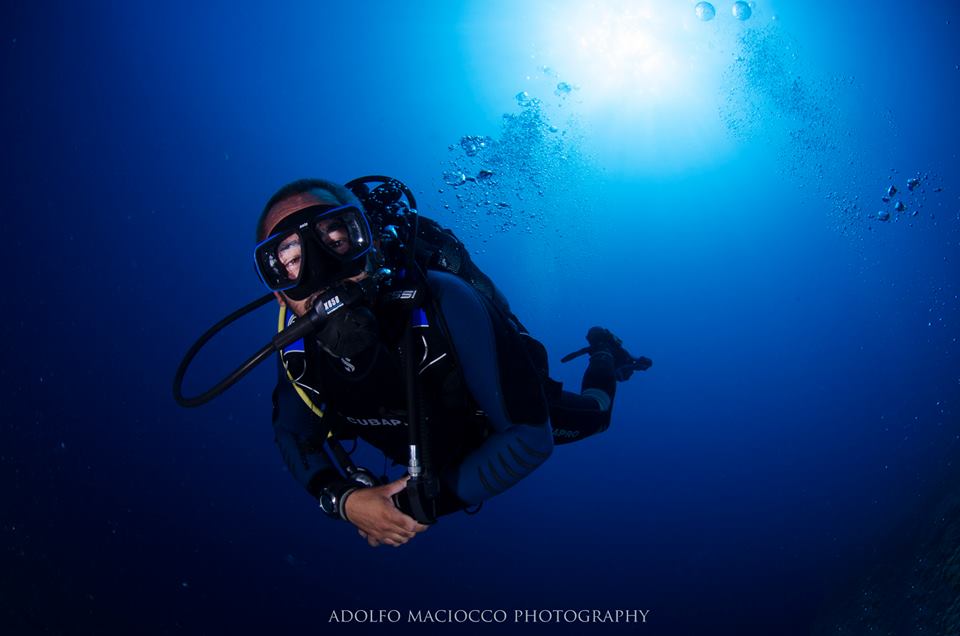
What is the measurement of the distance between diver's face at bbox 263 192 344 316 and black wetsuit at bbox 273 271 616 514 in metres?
0.35

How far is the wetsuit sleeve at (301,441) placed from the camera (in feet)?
9.14

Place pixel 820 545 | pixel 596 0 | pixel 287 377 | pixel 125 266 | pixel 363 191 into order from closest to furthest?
pixel 287 377 → pixel 363 191 → pixel 596 0 → pixel 820 545 → pixel 125 266

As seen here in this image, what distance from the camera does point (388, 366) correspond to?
253 cm

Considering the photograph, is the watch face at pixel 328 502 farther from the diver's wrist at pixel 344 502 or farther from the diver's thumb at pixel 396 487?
the diver's thumb at pixel 396 487

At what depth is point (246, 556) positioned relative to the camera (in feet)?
71.2

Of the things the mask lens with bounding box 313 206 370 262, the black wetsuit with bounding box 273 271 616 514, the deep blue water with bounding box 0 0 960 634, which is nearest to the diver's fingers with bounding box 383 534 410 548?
the black wetsuit with bounding box 273 271 616 514

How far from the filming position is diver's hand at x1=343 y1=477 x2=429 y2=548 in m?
2.16

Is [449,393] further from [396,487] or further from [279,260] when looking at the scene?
[279,260]

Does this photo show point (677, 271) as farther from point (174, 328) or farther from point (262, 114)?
point (174, 328)

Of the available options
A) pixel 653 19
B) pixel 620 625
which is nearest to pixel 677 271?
pixel 653 19

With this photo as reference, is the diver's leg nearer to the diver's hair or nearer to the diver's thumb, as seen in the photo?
the diver's thumb

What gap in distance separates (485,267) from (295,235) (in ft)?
135

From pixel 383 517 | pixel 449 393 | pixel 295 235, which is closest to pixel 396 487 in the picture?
pixel 383 517

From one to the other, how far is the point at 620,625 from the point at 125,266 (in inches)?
1310
